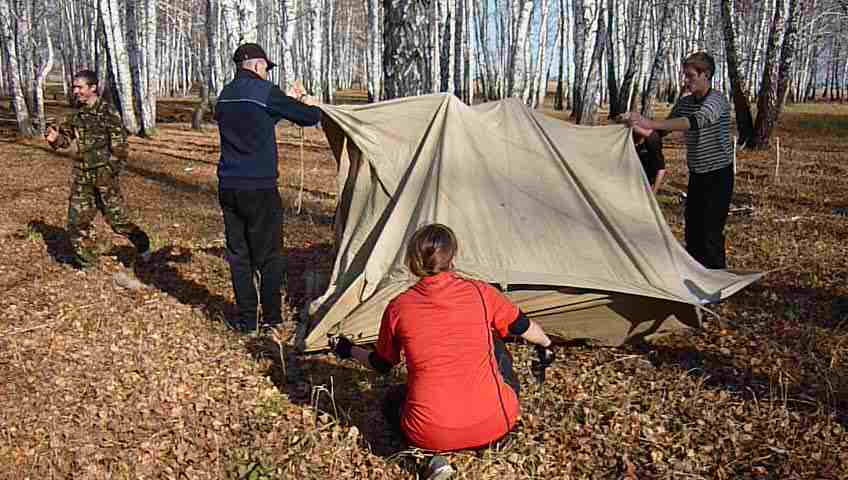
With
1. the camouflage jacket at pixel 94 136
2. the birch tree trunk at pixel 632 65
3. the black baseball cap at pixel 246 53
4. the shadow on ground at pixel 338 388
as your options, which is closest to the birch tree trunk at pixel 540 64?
the birch tree trunk at pixel 632 65

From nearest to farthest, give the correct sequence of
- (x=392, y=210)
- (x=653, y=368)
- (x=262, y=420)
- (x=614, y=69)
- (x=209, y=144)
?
1. (x=262, y=420)
2. (x=653, y=368)
3. (x=392, y=210)
4. (x=209, y=144)
5. (x=614, y=69)

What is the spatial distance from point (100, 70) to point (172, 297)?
888 inches

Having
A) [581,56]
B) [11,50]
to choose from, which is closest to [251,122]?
[11,50]

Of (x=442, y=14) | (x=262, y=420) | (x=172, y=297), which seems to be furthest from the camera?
(x=442, y=14)

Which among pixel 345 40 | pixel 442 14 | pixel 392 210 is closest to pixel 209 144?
pixel 442 14

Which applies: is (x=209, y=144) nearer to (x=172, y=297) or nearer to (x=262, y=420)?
(x=172, y=297)

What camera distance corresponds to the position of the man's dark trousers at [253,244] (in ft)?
16.8

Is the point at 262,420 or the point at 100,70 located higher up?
the point at 100,70

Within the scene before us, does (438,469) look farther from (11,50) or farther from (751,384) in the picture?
(11,50)

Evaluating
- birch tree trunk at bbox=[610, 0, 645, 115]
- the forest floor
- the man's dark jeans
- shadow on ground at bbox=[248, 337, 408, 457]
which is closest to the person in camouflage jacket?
the forest floor

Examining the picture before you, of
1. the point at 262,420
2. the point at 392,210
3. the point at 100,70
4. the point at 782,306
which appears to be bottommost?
the point at 262,420

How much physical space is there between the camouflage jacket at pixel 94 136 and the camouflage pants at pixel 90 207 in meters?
0.10

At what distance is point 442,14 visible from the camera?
22.7 m

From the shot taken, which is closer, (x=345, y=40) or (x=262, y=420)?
(x=262, y=420)
